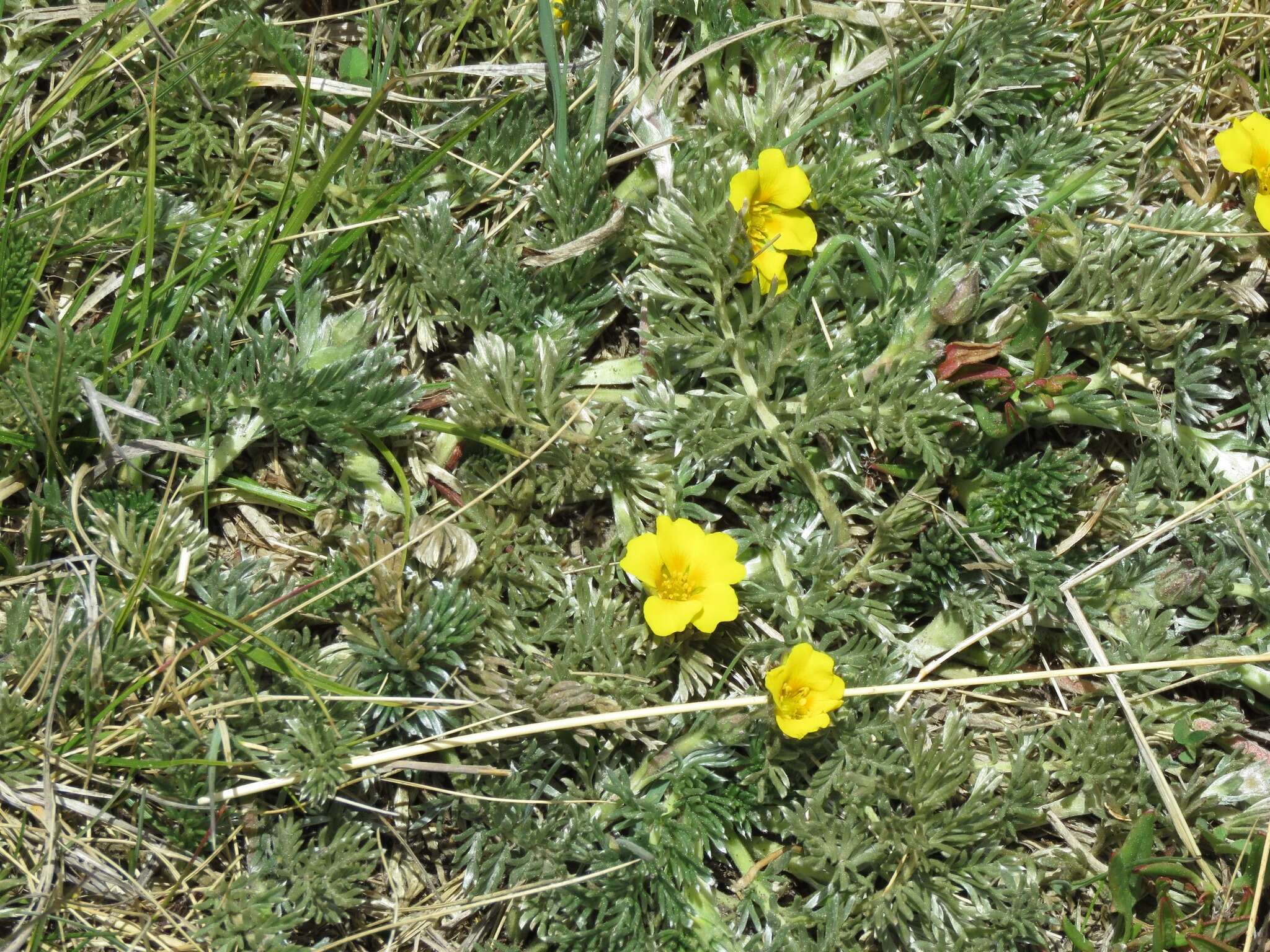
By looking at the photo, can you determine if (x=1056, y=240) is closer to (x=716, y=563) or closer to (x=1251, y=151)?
(x=1251, y=151)

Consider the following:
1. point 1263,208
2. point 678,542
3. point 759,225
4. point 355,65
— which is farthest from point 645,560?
point 1263,208

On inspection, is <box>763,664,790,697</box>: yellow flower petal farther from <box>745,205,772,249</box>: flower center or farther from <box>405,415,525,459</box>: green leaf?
<box>745,205,772,249</box>: flower center

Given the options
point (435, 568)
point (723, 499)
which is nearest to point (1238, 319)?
point (723, 499)

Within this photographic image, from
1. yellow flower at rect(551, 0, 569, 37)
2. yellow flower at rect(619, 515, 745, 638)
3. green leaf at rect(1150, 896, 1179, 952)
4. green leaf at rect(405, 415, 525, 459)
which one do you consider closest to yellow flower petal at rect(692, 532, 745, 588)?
yellow flower at rect(619, 515, 745, 638)

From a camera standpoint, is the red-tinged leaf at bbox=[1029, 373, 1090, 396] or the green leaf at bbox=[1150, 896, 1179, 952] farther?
the red-tinged leaf at bbox=[1029, 373, 1090, 396]

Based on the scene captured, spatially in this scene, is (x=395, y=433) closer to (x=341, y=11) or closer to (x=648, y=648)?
(x=648, y=648)

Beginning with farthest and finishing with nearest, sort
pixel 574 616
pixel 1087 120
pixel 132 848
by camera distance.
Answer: pixel 1087 120
pixel 574 616
pixel 132 848
